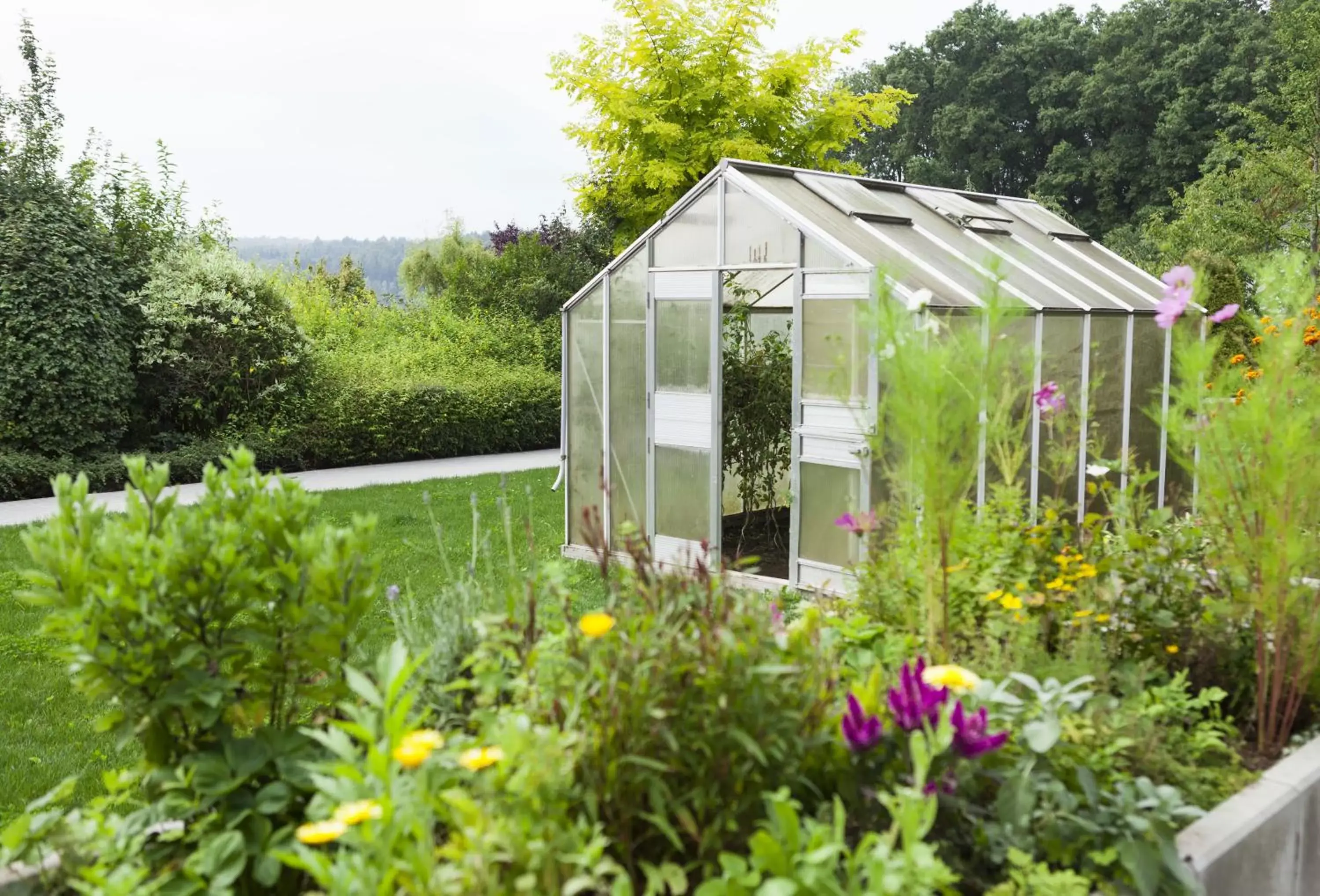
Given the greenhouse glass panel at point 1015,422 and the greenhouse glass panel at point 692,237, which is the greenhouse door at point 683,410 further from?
the greenhouse glass panel at point 1015,422

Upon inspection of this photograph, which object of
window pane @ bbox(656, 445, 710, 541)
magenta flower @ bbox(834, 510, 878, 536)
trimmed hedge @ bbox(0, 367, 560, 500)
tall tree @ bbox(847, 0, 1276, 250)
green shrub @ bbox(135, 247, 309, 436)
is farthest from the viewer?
tall tree @ bbox(847, 0, 1276, 250)

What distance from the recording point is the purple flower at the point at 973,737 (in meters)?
2.26

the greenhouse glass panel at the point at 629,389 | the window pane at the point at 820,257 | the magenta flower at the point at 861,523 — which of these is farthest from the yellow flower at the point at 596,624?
the greenhouse glass panel at the point at 629,389

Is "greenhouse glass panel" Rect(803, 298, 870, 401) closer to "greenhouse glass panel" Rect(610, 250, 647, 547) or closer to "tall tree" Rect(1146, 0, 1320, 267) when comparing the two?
"greenhouse glass panel" Rect(610, 250, 647, 547)

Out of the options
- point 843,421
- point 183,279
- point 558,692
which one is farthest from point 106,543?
point 183,279

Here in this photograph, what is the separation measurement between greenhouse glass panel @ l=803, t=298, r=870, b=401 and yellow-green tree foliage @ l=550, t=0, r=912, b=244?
6539 mm

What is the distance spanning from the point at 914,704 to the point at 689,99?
1206 cm

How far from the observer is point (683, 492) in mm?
7762

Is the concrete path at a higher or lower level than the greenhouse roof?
lower

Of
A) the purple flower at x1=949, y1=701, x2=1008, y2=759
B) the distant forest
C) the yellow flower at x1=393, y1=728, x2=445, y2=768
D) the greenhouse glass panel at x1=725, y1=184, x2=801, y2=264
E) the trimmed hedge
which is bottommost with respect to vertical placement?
the trimmed hedge

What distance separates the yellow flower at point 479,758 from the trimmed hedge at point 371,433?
10.5 metres

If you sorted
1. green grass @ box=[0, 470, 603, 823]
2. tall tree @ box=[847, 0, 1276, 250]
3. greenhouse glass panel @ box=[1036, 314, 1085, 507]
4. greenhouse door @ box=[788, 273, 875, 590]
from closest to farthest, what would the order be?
green grass @ box=[0, 470, 603, 823], greenhouse door @ box=[788, 273, 875, 590], greenhouse glass panel @ box=[1036, 314, 1085, 507], tall tree @ box=[847, 0, 1276, 250]

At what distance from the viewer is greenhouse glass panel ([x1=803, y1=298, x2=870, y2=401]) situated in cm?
673

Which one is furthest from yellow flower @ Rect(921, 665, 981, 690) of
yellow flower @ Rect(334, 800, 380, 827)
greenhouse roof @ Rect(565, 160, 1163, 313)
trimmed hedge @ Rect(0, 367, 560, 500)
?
trimmed hedge @ Rect(0, 367, 560, 500)
